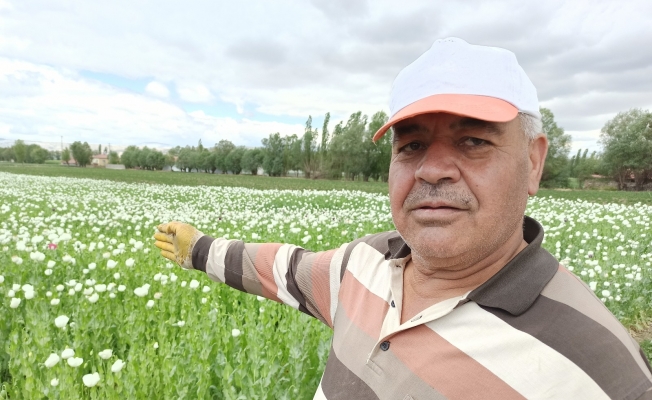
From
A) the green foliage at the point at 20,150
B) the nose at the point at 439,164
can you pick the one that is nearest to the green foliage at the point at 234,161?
the green foliage at the point at 20,150

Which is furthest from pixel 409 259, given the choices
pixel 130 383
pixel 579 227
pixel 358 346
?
pixel 579 227

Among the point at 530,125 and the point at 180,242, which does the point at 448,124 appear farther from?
the point at 180,242

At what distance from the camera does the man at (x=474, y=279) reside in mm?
1150

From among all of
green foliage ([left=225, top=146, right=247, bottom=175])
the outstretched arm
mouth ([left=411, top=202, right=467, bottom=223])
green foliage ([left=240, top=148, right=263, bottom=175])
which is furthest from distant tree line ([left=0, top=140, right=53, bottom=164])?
mouth ([left=411, top=202, right=467, bottom=223])

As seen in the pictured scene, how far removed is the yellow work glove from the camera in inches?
98.3

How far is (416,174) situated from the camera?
1.40 metres

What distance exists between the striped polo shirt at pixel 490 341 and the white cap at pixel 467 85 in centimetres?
48

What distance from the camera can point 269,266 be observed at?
2271 millimetres

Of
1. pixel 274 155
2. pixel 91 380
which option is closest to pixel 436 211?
pixel 91 380

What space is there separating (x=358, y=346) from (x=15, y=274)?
4.94 m

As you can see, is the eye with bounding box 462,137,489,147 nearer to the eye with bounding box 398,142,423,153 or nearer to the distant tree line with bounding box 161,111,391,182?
the eye with bounding box 398,142,423,153

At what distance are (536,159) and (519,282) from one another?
1.54 feet

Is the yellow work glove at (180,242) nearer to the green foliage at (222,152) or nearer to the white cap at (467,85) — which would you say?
the white cap at (467,85)

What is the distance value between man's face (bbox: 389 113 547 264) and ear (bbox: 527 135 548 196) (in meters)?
0.05
